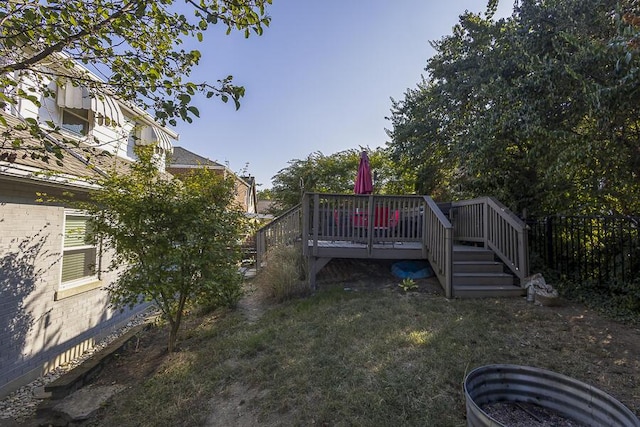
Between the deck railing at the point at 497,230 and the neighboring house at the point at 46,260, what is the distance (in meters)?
6.21

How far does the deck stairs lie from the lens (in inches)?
223

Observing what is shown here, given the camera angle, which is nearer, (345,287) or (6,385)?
(6,385)

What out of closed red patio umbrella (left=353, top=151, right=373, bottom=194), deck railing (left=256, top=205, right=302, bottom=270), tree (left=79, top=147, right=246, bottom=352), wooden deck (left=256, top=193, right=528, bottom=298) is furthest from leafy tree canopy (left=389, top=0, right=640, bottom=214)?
tree (left=79, top=147, right=246, bottom=352)

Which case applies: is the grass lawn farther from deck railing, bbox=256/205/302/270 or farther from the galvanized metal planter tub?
deck railing, bbox=256/205/302/270

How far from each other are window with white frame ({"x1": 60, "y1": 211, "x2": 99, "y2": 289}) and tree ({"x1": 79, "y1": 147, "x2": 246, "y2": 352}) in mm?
1384

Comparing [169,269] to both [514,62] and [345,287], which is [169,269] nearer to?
[345,287]

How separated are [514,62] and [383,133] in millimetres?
7051

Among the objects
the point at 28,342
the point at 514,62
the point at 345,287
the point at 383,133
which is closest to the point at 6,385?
the point at 28,342

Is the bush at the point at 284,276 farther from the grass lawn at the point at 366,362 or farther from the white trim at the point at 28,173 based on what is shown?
the white trim at the point at 28,173

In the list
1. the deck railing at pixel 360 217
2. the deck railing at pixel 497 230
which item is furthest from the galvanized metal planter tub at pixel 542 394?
the deck railing at pixel 360 217

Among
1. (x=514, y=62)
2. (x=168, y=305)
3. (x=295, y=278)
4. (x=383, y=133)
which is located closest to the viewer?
(x=168, y=305)

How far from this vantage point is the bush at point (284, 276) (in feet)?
21.1

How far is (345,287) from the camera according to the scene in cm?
687

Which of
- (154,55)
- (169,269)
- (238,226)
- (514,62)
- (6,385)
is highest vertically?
(514,62)
